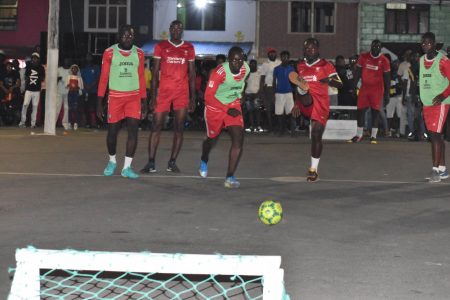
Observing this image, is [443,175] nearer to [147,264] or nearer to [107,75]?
[107,75]

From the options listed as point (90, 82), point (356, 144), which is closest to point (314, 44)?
point (356, 144)

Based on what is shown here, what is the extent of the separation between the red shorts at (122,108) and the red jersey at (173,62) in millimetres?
784

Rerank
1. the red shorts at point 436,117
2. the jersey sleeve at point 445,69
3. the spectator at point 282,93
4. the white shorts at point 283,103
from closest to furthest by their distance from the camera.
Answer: the jersey sleeve at point 445,69 → the red shorts at point 436,117 → the spectator at point 282,93 → the white shorts at point 283,103

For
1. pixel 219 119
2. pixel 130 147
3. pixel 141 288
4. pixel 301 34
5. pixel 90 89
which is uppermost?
pixel 301 34

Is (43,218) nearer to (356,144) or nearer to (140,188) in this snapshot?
(140,188)

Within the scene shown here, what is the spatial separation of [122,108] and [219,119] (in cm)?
138

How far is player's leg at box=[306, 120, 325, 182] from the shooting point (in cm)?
1227

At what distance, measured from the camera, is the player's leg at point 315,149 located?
1227 cm

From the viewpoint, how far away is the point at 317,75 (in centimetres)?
1260

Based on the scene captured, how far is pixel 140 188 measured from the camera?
1112 cm

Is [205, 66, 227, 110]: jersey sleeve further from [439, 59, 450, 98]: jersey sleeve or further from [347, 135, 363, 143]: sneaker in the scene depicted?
[347, 135, 363, 143]: sneaker

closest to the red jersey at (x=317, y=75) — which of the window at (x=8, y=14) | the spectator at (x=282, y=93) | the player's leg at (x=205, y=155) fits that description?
the player's leg at (x=205, y=155)

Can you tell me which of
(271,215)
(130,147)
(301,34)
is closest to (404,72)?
(130,147)

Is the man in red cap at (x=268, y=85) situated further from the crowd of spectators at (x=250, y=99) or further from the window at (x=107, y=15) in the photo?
the window at (x=107, y=15)
